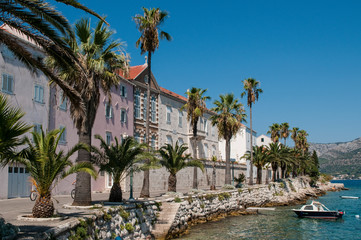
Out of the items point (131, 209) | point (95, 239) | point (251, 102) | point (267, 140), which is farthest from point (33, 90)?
point (267, 140)

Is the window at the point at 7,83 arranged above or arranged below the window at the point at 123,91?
below

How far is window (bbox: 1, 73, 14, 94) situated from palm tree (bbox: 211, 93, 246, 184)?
73.4 ft

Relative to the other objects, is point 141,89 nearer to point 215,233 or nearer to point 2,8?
point 215,233

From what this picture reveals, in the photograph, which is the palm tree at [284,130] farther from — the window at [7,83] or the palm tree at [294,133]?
the window at [7,83]

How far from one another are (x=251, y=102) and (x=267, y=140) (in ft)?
143

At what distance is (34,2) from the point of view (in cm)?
902

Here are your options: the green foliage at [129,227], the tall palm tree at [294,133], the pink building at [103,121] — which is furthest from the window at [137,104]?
the tall palm tree at [294,133]

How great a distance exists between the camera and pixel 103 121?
34375 mm

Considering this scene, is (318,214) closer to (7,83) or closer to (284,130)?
(7,83)

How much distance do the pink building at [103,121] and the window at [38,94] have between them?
947mm

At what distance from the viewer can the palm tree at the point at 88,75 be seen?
17172mm

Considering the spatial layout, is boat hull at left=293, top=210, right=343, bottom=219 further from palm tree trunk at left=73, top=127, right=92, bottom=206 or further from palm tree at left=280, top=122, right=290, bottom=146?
palm tree at left=280, top=122, right=290, bottom=146

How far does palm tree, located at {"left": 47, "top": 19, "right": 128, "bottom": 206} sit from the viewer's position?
17.2 metres

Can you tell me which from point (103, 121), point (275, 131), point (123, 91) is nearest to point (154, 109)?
point (123, 91)
